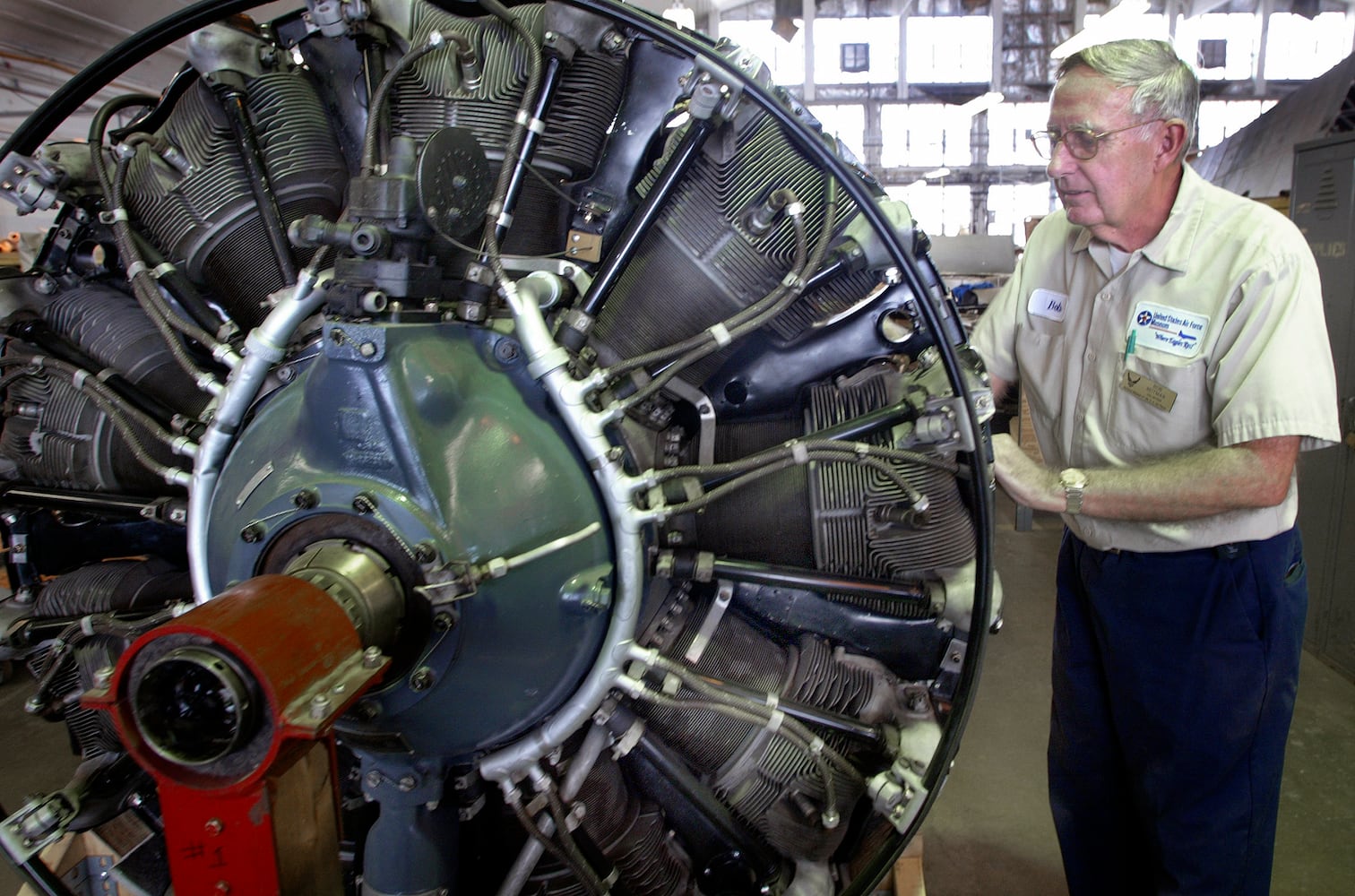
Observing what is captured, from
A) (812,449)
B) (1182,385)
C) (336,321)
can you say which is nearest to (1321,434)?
(1182,385)

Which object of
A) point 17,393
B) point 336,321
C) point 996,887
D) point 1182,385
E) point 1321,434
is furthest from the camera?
point 996,887

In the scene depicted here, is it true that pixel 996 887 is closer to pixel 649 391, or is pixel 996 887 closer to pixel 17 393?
pixel 649 391

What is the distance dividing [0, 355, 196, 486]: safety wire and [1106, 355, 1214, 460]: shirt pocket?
2.35 metres

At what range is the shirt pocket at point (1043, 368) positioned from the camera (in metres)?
2.70

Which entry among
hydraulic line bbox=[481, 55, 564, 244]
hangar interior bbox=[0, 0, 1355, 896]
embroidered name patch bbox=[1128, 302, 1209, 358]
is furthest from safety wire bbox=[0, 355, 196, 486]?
embroidered name patch bbox=[1128, 302, 1209, 358]

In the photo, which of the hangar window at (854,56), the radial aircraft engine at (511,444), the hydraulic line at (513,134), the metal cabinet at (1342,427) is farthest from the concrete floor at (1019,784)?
the hangar window at (854,56)

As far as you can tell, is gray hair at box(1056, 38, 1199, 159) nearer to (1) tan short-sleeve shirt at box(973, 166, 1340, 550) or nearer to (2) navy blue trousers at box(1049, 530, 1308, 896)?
(1) tan short-sleeve shirt at box(973, 166, 1340, 550)

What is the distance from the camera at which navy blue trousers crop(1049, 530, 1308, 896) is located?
2.44 m

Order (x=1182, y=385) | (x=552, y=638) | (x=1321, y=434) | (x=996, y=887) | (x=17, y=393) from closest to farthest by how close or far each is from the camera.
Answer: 1. (x=552, y=638)
2. (x=1321, y=434)
3. (x=1182, y=385)
4. (x=17, y=393)
5. (x=996, y=887)

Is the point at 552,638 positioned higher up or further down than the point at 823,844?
higher up

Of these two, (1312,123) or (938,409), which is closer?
(938,409)

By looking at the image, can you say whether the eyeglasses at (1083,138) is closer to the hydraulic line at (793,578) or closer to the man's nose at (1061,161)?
the man's nose at (1061,161)

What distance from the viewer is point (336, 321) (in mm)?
1782

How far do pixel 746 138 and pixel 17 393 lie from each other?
2091 mm
